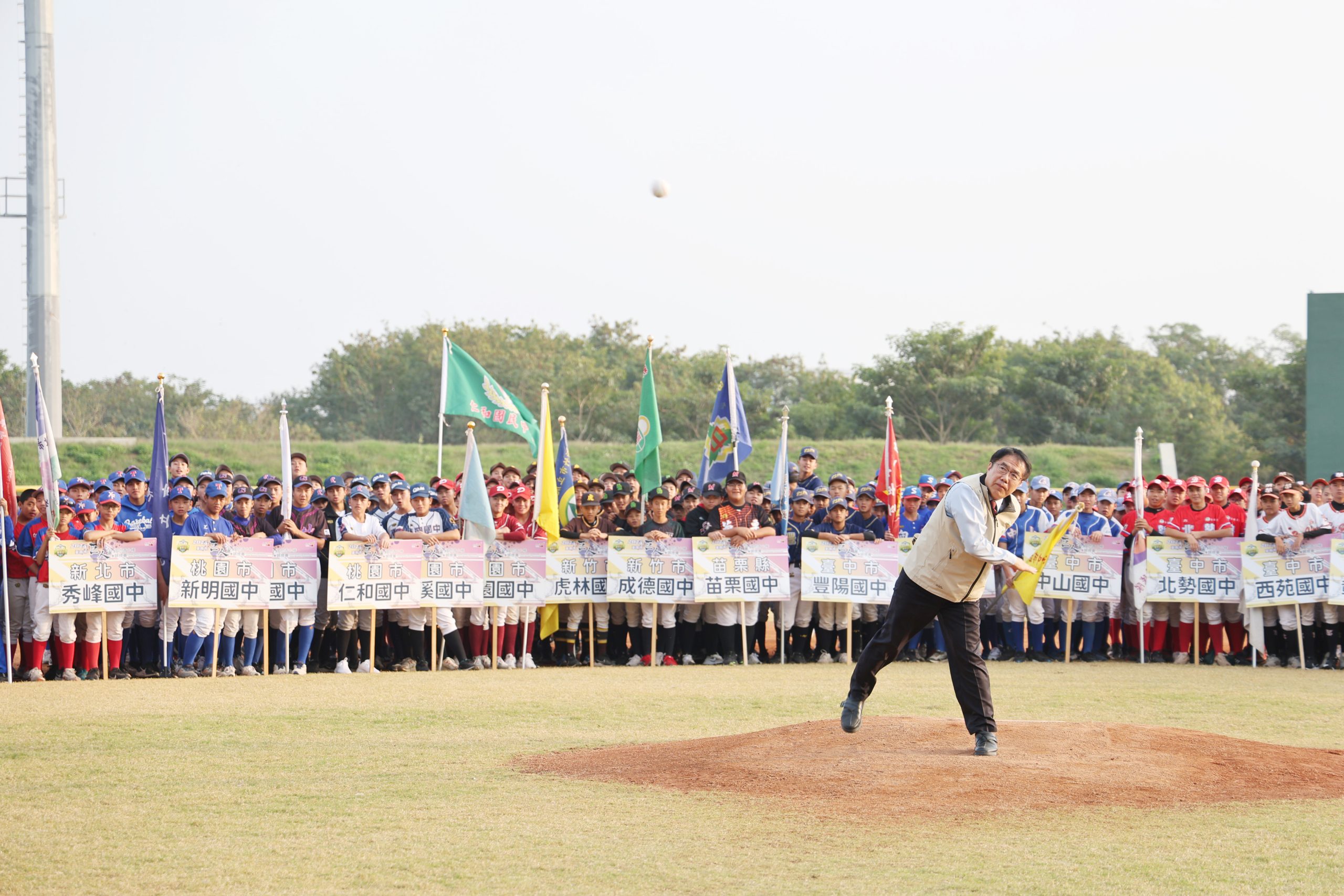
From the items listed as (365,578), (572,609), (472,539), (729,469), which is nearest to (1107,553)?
(729,469)

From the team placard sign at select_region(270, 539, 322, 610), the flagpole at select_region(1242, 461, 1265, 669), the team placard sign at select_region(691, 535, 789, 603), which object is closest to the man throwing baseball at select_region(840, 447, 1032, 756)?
the team placard sign at select_region(691, 535, 789, 603)

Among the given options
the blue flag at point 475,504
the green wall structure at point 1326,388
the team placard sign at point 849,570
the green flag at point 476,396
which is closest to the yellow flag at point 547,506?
the blue flag at point 475,504

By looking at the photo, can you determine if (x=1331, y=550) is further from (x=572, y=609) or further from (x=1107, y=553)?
(x=572, y=609)

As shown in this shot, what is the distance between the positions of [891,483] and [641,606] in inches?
142

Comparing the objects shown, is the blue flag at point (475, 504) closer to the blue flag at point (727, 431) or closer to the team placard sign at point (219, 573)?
the team placard sign at point (219, 573)

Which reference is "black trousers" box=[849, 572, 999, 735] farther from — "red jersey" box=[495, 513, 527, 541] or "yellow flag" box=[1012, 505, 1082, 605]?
"red jersey" box=[495, 513, 527, 541]

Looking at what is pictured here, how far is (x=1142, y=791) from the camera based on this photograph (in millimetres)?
7344

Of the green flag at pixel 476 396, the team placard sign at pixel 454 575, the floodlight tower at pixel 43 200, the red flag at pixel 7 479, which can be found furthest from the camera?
the floodlight tower at pixel 43 200

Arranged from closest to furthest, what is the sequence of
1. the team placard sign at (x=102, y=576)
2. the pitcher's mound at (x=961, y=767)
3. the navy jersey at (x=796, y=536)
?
the pitcher's mound at (x=961, y=767) < the team placard sign at (x=102, y=576) < the navy jersey at (x=796, y=536)

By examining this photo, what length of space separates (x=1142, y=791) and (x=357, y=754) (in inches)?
190

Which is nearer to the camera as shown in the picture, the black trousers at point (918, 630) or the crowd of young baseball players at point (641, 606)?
the black trousers at point (918, 630)

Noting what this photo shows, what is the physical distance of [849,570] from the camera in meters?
15.6

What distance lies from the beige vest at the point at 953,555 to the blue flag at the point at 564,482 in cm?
898

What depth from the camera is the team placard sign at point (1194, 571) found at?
15.6 m
